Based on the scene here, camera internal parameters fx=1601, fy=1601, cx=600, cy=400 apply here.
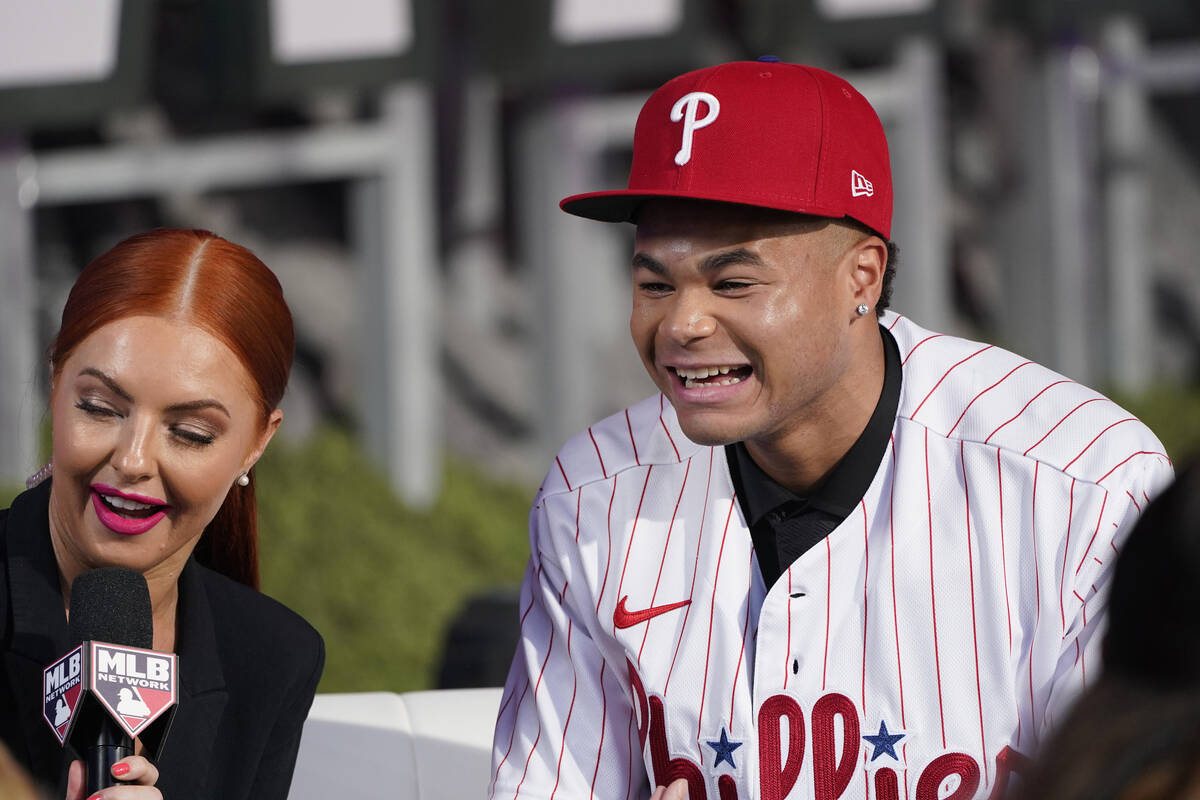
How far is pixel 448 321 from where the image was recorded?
6512 mm

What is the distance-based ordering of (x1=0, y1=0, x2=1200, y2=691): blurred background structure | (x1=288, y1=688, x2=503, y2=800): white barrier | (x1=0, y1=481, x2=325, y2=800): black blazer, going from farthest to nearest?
(x1=0, y1=0, x2=1200, y2=691): blurred background structure → (x1=288, y1=688, x2=503, y2=800): white barrier → (x1=0, y1=481, x2=325, y2=800): black blazer

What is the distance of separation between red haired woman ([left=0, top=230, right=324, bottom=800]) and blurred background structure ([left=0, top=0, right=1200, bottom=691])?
109 inches

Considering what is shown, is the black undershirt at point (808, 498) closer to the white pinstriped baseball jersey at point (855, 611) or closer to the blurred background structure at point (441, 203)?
the white pinstriped baseball jersey at point (855, 611)

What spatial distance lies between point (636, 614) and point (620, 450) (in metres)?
0.29

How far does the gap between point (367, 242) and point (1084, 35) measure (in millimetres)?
3324

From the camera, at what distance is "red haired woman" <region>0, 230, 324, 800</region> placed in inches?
87.0

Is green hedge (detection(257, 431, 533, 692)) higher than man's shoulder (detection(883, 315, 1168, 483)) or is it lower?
lower

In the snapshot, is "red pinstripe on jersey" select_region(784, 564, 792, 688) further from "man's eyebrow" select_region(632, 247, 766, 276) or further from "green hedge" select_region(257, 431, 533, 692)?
"green hedge" select_region(257, 431, 533, 692)

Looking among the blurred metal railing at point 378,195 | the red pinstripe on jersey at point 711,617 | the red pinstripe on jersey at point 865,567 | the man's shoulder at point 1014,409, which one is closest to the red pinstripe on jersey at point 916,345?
the man's shoulder at point 1014,409

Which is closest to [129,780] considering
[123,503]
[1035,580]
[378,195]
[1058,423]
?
[123,503]

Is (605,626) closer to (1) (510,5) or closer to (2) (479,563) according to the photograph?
(2) (479,563)

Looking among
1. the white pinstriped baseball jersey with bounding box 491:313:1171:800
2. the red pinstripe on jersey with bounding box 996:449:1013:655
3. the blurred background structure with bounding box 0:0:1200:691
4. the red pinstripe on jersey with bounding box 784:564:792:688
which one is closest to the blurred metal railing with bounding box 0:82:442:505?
the blurred background structure with bounding box 0:0:1200:691

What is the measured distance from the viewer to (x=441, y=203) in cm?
652

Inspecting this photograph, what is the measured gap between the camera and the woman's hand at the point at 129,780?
177 cm
